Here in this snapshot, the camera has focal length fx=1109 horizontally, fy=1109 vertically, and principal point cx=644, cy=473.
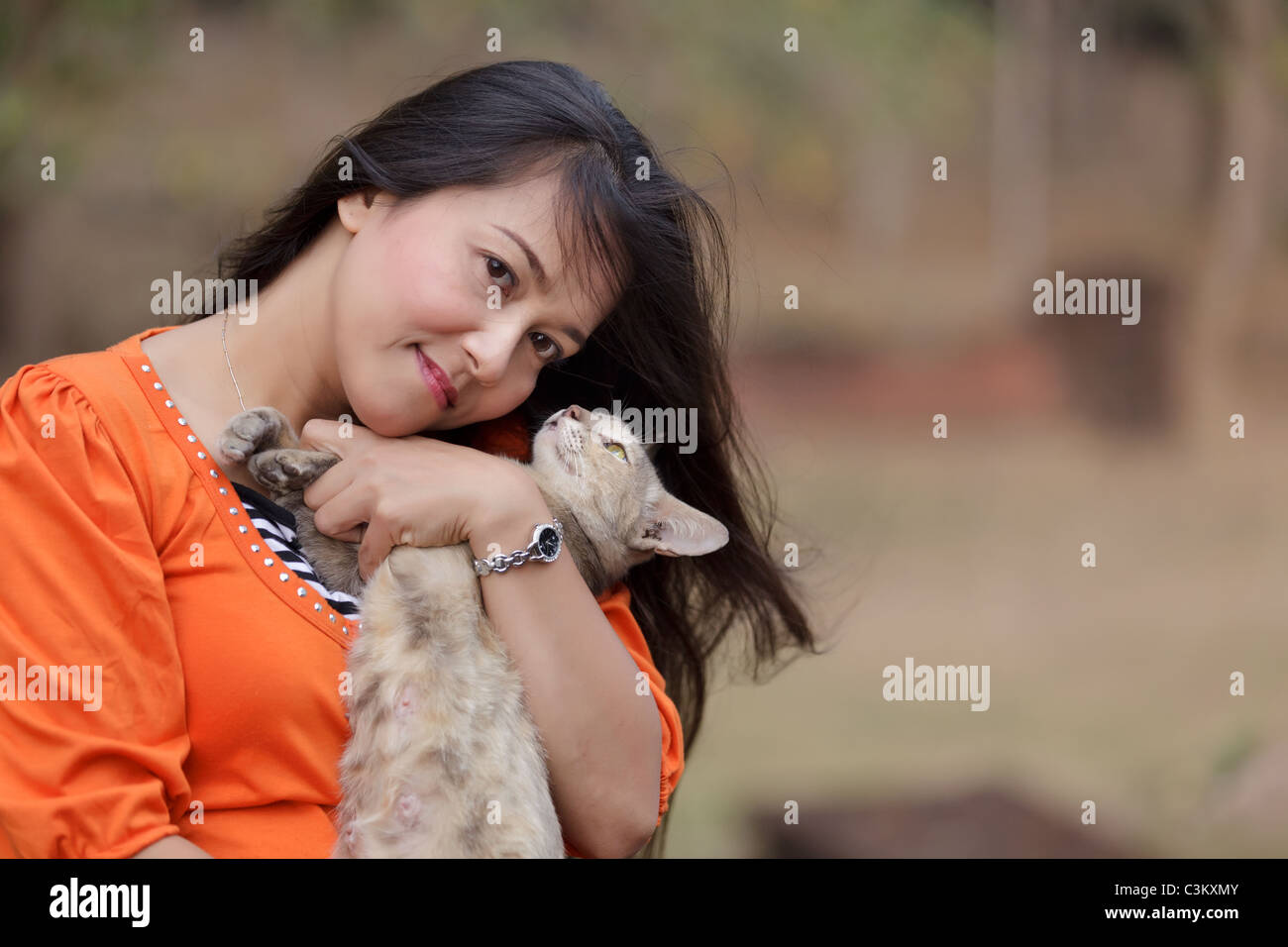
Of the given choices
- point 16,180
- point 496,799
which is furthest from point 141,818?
point 16,180

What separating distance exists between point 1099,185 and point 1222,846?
595 cm

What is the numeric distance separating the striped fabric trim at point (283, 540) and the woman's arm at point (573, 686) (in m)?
0.22

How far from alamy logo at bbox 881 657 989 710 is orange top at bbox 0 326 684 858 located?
4.42 meters

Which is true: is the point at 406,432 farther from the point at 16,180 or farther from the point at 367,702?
the point at 16,180

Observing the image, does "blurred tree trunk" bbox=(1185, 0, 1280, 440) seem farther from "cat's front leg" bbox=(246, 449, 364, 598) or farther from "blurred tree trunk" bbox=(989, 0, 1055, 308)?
"cat's front leg" bbox=(246, 449, 364, 598)

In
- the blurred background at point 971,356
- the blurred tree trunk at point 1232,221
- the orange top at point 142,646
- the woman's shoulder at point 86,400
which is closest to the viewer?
the orange top at point 142,646

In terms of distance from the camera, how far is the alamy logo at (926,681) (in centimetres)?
564

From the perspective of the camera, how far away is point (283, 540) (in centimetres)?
171

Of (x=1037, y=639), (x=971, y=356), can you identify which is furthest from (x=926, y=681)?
(x=971, y=356)

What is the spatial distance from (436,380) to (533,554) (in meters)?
0.31

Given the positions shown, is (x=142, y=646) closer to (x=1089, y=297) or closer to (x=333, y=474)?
(x=333, y=474)

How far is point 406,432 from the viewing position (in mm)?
1787

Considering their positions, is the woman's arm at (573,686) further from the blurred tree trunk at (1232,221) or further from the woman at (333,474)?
the blurred tree trunk at (1232,221)

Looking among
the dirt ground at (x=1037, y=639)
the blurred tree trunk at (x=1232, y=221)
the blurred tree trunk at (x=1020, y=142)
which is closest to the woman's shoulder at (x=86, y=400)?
the dirt ground at (x=1037, y=639)
